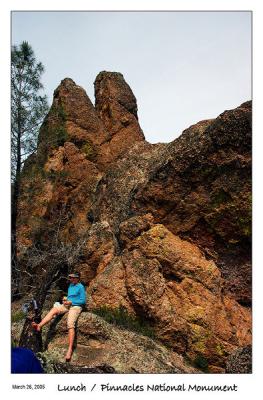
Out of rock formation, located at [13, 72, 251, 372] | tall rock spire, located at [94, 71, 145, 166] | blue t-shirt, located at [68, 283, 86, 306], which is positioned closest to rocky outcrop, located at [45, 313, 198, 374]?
rock formation, located at [13, 72, 251, 372]

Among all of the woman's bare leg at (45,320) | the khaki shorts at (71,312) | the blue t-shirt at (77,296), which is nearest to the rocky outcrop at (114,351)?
the khaki shorts at (71,312)

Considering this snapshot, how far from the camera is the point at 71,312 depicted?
11945 mm

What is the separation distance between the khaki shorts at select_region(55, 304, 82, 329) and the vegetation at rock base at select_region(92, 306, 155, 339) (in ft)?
4.80

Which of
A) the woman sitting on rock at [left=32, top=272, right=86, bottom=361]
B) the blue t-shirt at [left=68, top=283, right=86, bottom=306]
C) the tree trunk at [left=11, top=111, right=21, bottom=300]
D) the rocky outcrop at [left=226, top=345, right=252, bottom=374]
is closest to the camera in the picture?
the rocky outcrop at [left=226, top=345, right=252, bottom=374]

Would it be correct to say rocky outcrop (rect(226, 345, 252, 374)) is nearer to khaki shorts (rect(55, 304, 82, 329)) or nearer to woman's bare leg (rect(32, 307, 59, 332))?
khaki shorts (rect(55, 304, 82, 329))

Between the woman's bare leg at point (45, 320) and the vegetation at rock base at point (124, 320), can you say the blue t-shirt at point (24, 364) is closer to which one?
the woman's bare leg at point (45, 320)

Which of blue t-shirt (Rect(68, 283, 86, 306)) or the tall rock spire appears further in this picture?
the tall rock spire

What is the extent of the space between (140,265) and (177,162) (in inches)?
147

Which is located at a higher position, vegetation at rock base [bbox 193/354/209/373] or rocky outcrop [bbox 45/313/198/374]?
rocky outcrop [bbox 45/313/198/374]

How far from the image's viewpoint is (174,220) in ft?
49.1

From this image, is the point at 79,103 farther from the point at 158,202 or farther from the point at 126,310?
the point at 126,310

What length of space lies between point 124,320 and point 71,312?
2160mm

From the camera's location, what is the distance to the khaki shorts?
38.4ft
